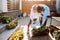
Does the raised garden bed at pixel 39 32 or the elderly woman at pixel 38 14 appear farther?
the elderly woman at pixel 38 14

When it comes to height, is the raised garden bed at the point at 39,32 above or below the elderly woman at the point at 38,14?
below

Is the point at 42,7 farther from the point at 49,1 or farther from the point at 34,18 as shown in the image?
the point at 49,1

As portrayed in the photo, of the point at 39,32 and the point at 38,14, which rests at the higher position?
the point at 38,14

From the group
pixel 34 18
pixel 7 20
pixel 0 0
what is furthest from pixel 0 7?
pixel 34 18

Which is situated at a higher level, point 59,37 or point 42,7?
point 42,7

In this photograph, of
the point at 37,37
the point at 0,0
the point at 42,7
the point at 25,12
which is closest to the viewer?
the point at 37,37

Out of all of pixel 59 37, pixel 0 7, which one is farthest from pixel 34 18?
pixel 0 7

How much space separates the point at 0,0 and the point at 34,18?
125 inches

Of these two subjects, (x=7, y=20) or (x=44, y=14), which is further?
(x=7, y=20)

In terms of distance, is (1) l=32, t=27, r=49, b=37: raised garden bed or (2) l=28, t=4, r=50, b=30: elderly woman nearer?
(1) l=32, t=27, r=49, b=37: raised garden bed

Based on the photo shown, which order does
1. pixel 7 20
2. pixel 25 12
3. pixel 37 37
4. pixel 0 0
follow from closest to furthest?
pixel 37 37 < pixel 7 20 < pixel 0 0 < pixel 25 12

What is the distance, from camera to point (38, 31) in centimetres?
299

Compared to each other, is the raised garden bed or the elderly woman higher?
the elderly woman

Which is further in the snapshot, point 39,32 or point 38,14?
point 38,14
